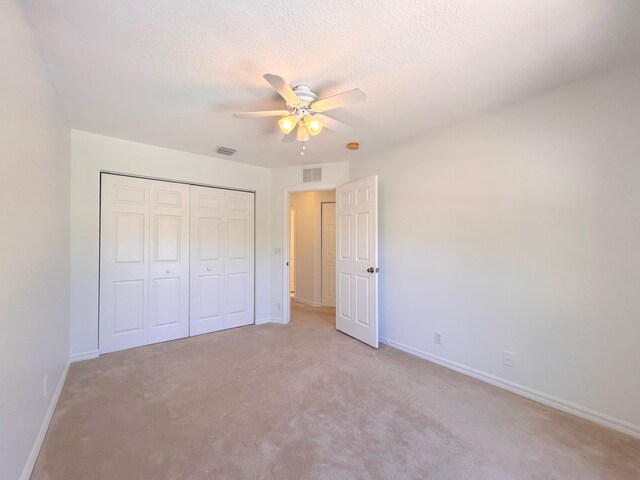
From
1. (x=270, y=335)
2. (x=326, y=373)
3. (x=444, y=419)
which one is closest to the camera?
(x=444, y=419)

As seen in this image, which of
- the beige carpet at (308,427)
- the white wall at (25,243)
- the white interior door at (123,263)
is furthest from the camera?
the white interior door at (123,263)

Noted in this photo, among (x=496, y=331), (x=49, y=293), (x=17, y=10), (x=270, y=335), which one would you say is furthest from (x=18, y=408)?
(x=496, y=331)

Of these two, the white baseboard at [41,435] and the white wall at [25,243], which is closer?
the white wall at [25,243]

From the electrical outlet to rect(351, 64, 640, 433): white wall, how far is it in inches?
1.3

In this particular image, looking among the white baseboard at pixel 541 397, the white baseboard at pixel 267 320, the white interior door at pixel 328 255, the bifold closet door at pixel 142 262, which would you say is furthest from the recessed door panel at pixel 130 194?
the white baseboard at pixel 541 397

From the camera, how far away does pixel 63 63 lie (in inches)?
68.8

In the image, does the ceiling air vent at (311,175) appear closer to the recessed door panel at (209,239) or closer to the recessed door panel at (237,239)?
the recessed door panel at (237,239)

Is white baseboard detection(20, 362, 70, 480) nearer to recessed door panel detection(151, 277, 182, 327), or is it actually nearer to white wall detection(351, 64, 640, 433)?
recessed door panel detection(151, 277, 182, 327)

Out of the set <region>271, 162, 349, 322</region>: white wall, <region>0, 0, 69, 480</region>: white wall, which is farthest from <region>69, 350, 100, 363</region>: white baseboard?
<region>271, 162, 349, 322</region>: white wall

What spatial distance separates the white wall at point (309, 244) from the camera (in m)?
5.44

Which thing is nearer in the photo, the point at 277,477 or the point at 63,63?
the point at 277,477

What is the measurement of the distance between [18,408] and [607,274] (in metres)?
3.48

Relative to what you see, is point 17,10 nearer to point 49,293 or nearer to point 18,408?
point 49,293

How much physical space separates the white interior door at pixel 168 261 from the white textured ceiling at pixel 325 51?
3.57ft
